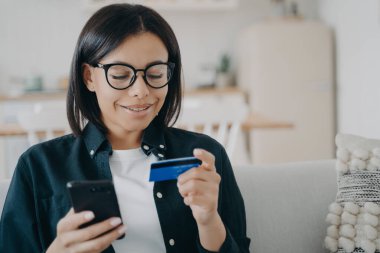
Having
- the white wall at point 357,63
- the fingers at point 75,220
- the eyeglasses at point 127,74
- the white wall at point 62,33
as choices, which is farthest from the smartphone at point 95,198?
the white wall at point 62,33

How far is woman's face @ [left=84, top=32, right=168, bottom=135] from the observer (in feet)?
3.09

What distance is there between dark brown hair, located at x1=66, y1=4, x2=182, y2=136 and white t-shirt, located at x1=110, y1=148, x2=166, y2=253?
0.15 meters

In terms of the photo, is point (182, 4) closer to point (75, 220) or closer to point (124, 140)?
point (124, 140)

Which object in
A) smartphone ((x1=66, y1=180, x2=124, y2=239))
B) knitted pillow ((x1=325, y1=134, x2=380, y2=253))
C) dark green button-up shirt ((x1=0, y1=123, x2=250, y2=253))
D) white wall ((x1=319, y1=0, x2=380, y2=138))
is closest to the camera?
smartphone ((x1=66, y1=180, x2=124, y2=239))

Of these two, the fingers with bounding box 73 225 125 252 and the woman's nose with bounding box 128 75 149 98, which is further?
the woman's nose with bounding box 128 75 149 98

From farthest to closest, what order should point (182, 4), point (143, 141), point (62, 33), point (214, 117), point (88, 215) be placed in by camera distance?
point (62, 33) < point (182, 4) < point (214, 117) < point (143, 141) < point (88, 215)

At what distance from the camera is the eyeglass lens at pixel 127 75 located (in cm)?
94

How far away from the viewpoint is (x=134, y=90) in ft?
3.09

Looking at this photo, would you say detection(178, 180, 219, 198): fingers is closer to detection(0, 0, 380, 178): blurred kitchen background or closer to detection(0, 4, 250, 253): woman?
detection(0, 4, 250, 253): woman

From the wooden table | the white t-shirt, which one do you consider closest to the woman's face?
the white t-shirt

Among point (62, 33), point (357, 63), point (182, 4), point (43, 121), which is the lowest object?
point (43, 121)

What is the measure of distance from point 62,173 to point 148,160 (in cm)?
20

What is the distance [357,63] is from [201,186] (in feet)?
9.65

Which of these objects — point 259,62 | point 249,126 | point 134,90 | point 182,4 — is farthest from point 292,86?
point 134,90
